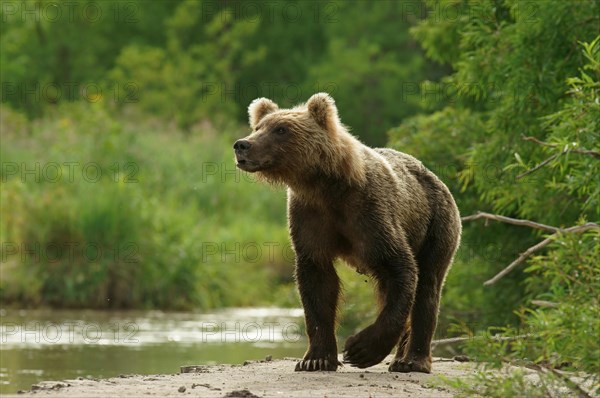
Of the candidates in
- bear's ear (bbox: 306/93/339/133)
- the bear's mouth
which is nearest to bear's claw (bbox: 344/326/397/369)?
the bear's mouth

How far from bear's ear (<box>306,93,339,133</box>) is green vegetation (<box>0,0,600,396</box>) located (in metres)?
0.65

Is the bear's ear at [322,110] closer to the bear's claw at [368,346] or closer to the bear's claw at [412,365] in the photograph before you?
the bear's claw at [368,346]

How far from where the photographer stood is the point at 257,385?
8.23 meters

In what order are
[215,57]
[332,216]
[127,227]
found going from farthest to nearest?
[215,57] → [127,227] → [332,216]

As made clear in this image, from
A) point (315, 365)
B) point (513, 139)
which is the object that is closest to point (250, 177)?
point (315, 365)

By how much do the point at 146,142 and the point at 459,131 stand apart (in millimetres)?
11022

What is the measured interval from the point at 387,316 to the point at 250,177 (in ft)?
5.30

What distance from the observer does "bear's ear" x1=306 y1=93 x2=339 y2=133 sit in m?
8.87

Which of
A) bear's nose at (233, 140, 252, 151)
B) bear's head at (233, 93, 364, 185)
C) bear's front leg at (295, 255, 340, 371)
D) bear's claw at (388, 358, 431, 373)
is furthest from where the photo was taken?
bear's claw at (388, 358, 431, 373)

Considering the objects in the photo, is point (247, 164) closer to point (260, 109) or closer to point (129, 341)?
point (260, 109)

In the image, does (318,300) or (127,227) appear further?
(127,227)

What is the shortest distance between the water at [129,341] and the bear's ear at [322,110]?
10.3 ft

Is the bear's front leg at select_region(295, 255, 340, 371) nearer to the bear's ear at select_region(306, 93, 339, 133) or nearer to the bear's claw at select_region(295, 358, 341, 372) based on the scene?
the bear's claw at select_region(295, 358, 341, 372)

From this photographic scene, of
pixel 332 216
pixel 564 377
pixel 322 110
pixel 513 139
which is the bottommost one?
pixel 564 377
